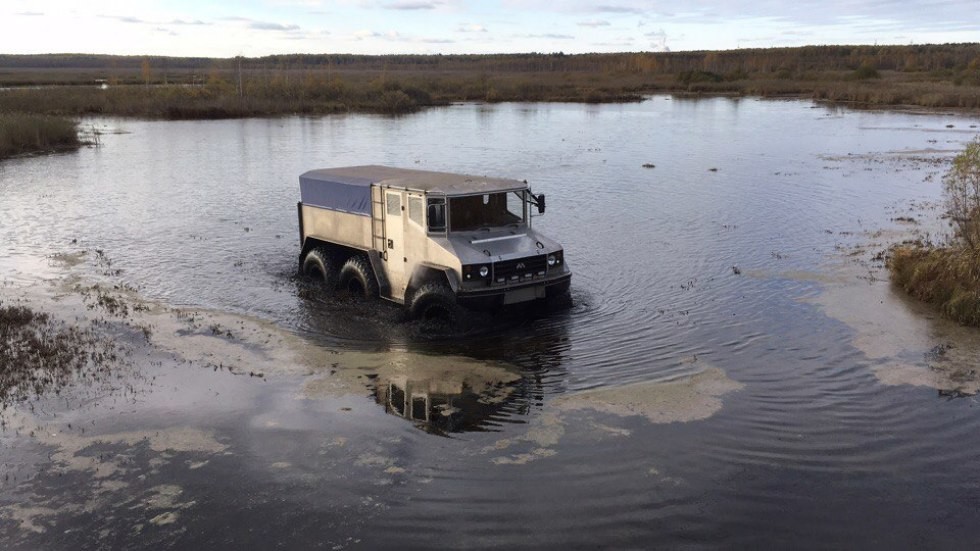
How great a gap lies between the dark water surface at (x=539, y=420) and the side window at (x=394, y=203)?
2.01 meters

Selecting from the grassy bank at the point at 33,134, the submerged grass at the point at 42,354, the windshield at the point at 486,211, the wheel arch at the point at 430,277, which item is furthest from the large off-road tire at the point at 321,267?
the grassy bank at the point at 33,134

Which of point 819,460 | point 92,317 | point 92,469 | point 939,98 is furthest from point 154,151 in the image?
point 939,98

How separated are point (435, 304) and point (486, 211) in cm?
215

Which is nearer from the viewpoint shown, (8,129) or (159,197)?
(159,197)

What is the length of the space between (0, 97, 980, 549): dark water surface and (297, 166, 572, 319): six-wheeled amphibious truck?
2.32 ft

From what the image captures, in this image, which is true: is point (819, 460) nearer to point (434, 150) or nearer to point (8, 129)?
point (434, 150)

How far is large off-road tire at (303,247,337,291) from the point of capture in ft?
59.1

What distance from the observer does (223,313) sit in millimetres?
16766

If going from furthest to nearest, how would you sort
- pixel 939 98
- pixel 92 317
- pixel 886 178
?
1. pixel 939 98
2. pixel 886 178
3. pixel 92 317

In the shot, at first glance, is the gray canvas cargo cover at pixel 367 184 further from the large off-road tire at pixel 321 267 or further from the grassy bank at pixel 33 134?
the grassy bank at pixel 33 134

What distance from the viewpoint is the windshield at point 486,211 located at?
51.2 feet

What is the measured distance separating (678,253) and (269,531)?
15.9 m

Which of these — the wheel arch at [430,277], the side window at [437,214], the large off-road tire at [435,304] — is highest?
the side window at [437,214]

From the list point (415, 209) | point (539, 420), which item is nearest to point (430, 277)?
point (415, 209)
